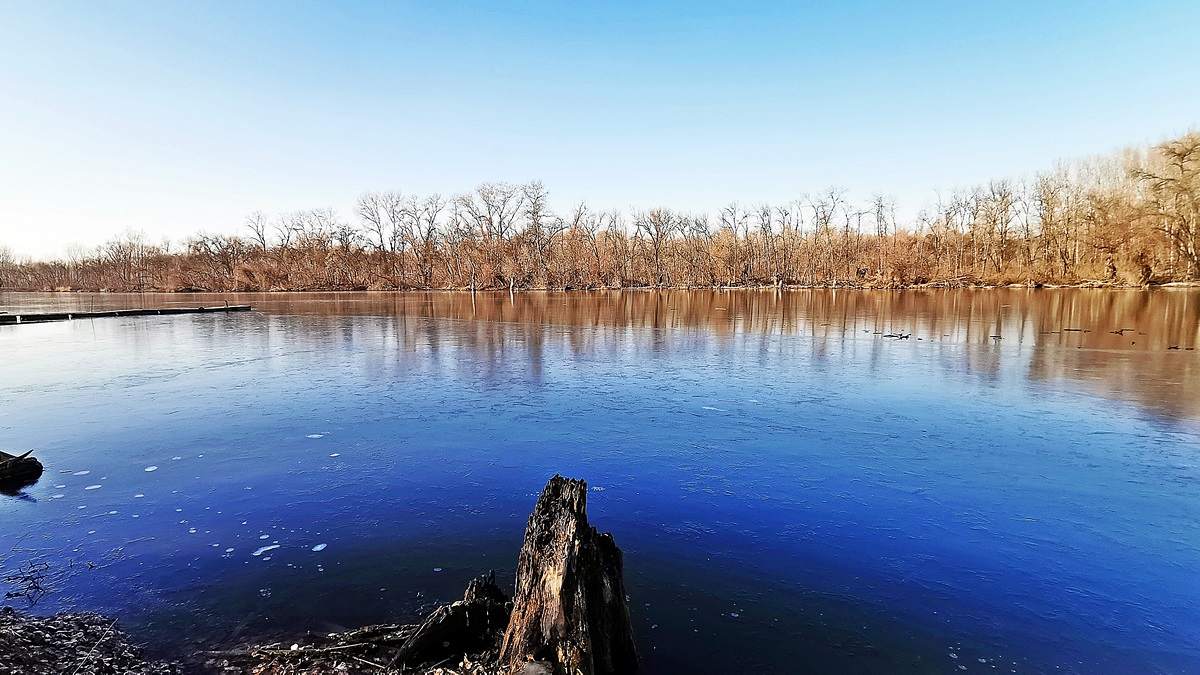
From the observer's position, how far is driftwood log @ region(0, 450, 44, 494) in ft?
19.0

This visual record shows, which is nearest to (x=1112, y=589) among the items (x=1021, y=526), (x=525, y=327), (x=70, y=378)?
(x=1021, y=526)

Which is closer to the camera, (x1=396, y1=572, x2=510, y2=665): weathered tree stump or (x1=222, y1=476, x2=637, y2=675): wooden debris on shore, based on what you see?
(x1=222, y1=476, x2=637, y2=675): wooden debris on shore

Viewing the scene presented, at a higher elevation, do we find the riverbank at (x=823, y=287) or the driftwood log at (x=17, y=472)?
the riverbank at (x=823, y=287)

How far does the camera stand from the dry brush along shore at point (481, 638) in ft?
9.72

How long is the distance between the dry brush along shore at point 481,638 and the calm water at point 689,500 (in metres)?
0.24

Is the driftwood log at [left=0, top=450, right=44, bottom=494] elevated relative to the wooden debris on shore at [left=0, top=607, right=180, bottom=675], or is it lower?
elevated

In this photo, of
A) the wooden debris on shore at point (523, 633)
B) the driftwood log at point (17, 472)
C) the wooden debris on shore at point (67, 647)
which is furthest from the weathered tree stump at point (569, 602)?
the driftwood log at point (17, 472)

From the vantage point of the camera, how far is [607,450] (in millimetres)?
6777

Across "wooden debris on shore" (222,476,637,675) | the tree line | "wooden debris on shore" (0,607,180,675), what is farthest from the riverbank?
"wooden debris on shore" (222,476,637,675)

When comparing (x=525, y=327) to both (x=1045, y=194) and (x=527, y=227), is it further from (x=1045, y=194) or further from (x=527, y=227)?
(x=1045, y=194)

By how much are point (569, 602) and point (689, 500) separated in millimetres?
2537

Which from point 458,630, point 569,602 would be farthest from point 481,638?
point 569,602

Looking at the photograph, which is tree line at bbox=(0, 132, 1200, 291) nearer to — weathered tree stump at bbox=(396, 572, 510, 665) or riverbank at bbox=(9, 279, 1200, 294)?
riverbank at bbox=(9, 279, 1200, 294)

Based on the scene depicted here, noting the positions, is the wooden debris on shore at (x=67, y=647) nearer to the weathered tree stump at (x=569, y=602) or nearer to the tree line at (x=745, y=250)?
the weathered tree stump at (x=569, y=602)
